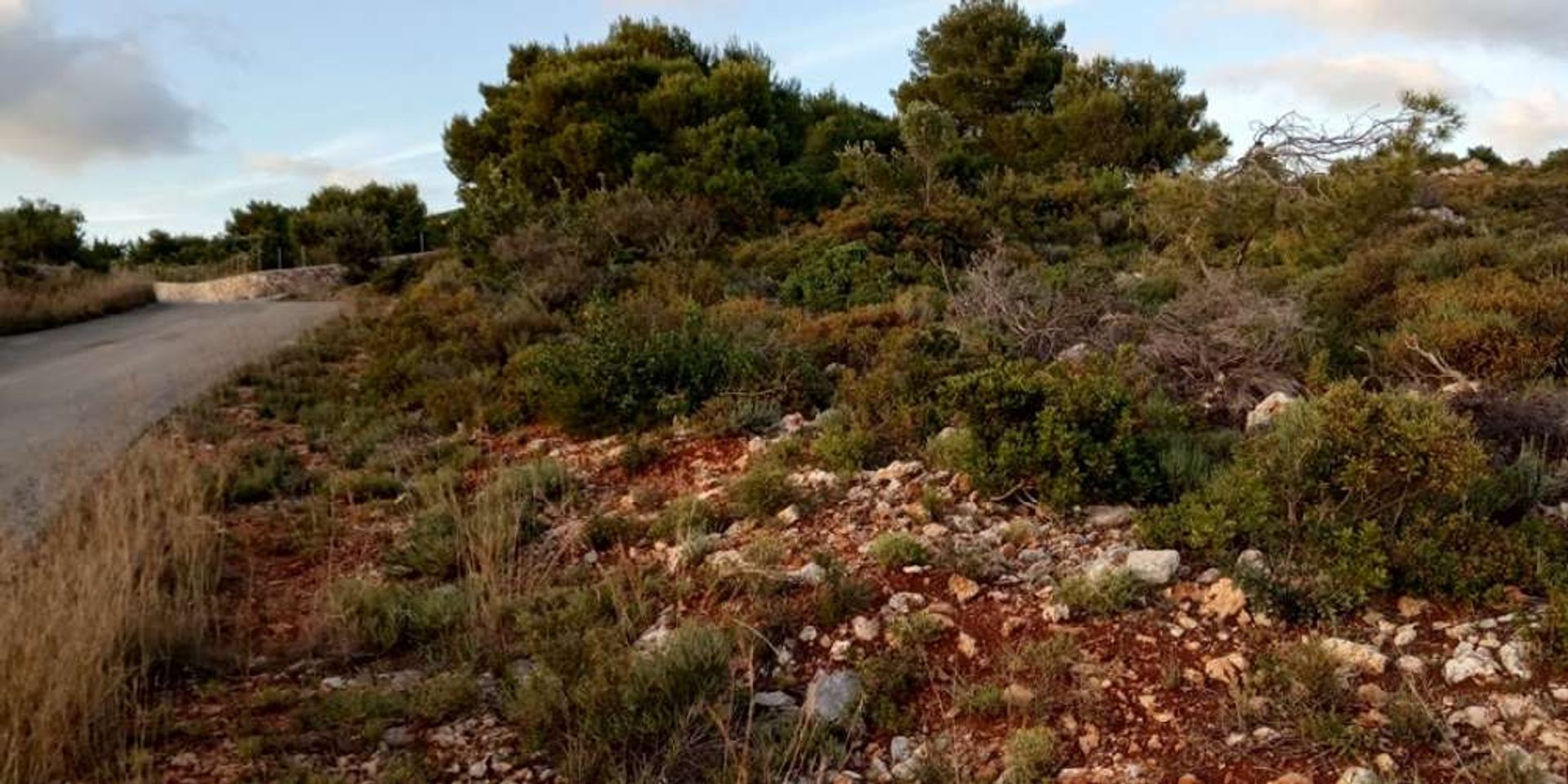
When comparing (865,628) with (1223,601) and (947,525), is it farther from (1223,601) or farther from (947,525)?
(1223,601)

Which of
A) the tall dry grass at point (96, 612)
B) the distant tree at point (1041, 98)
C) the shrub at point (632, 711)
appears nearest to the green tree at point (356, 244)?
the distant tree at point (1041, 98)

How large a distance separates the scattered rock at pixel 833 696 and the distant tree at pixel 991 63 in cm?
2565

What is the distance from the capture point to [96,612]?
397 centimetres

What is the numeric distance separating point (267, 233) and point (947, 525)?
32581mm

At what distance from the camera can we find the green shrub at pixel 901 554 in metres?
4.80

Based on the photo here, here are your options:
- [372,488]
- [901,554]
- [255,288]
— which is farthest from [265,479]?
[255,288]

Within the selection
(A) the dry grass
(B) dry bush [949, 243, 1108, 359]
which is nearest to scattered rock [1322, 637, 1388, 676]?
(B) dry bush [949, 243, 1108, 359]

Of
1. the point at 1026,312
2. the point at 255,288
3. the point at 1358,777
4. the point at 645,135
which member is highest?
the point at 645,135

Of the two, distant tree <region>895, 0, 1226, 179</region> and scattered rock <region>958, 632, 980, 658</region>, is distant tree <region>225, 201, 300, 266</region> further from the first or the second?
scattered rock <region>958, 632, 980, 658</region>

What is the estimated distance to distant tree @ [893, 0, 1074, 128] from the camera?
28469 millimetres

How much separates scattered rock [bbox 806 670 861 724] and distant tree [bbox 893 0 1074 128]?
2565 cm

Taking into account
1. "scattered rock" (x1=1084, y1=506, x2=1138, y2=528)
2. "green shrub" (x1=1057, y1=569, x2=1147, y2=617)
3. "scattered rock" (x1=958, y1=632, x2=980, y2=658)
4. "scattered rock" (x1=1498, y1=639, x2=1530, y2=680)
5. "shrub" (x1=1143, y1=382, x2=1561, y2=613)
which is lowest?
"scattered rock" (x1=958, y1=632, x2=980, y2=658)


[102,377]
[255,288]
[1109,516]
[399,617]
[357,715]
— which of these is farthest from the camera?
[255,288]

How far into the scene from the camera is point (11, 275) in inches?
770
